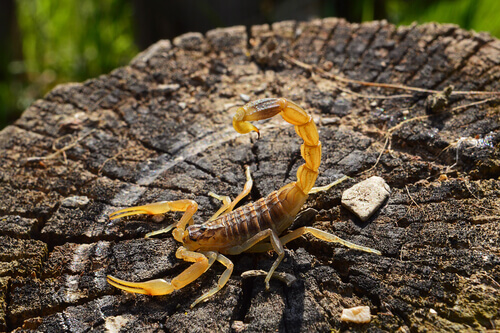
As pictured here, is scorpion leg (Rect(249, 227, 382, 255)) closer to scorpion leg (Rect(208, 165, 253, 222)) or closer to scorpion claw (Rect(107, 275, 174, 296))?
scorpion leg (Rect(208, 165, 253, 222))

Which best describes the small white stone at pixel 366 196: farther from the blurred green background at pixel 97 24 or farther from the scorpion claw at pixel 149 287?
the blurred green background at pixel 97 24

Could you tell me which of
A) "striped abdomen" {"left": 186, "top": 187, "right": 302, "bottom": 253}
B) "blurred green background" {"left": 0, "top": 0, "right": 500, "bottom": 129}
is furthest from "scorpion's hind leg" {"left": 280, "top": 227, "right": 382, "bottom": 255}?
"blurred green background" {"left": 0, "top": 0, "right": 500, "bottom": 129}

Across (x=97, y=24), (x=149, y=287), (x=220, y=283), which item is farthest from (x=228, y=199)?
(x=97, y=24)

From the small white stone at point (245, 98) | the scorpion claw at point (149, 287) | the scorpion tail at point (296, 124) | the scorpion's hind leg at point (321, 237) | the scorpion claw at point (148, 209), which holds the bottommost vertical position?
the scorpion claw at point (149, 287)

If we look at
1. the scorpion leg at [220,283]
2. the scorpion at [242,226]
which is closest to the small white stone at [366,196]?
the scorpion at [242,226]

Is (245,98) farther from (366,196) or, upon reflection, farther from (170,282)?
(170,282)

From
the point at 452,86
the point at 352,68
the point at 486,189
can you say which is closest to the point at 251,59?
the point at 352,68

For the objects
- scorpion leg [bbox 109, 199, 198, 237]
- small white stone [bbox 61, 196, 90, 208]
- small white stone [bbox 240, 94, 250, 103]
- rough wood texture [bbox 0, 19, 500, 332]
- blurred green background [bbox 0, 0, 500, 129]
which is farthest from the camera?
blurred green background [bbox 0, 0, 500, 129]

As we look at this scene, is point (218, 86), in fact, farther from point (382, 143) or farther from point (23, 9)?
point (23, 9)
